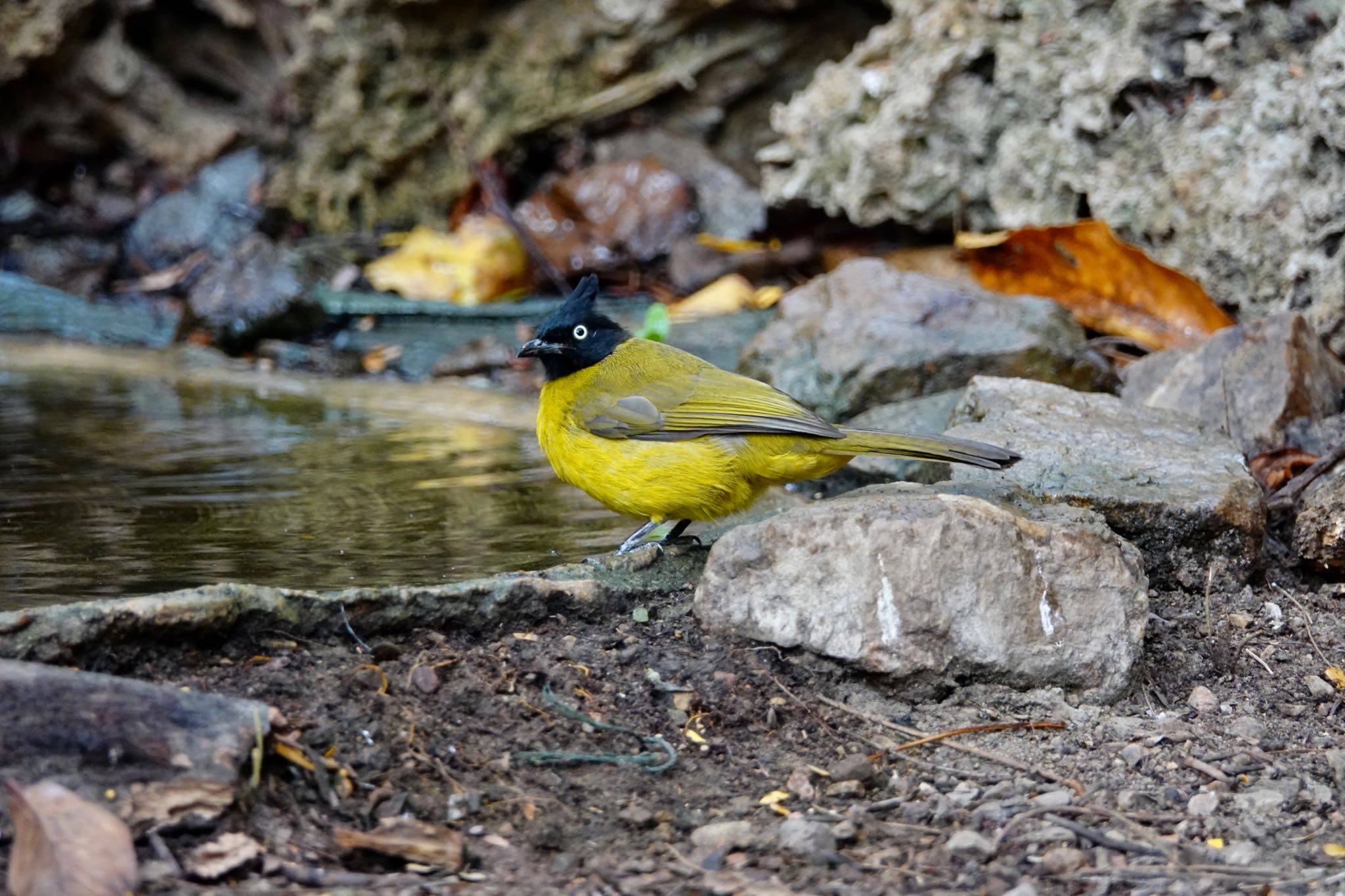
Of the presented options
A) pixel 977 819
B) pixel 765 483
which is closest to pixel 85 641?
pixel 977 819

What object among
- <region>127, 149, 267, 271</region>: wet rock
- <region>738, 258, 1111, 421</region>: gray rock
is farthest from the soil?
<region>127, 149, 267, 271</region>: wet rock

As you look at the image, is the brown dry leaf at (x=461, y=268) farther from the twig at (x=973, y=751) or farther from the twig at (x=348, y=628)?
the twig at (x=973, y=751)

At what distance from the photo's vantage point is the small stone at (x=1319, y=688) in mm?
3348

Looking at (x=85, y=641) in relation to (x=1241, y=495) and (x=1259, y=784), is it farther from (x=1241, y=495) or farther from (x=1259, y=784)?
(x=1241, y=495)

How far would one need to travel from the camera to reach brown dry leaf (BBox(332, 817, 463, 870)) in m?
2.37

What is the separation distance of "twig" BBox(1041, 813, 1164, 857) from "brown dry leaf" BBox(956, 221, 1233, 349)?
4.12 meters

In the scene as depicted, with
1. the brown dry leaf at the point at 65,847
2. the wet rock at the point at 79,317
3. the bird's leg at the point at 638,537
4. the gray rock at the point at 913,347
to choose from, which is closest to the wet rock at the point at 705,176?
the wet rock at the point at 79,317

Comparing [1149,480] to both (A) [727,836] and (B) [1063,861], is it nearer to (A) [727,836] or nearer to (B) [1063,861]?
(B) [1063,861]

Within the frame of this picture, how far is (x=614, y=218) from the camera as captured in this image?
10102mm

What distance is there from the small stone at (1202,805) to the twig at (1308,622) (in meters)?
0.95

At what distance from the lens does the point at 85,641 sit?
2.66 m

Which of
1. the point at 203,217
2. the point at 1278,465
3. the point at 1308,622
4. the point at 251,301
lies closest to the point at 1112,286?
the point at 1278,465

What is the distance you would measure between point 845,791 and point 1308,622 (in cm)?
162

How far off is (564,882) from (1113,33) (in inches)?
226
